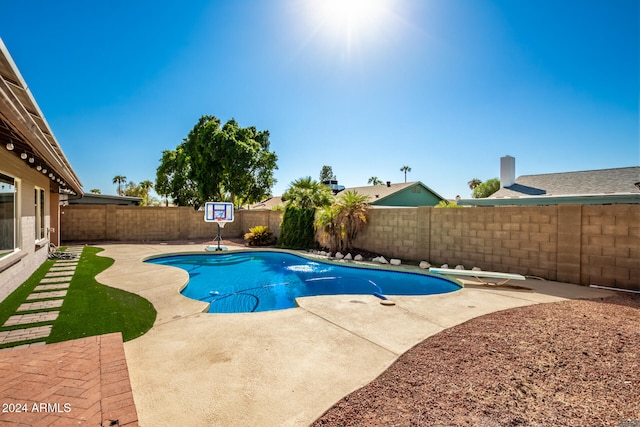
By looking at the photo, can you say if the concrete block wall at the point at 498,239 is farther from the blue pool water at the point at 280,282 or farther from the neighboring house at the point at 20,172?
the neighboring house at the point at 20,172

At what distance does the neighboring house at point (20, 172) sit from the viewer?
303cm

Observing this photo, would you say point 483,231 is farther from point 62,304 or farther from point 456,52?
point 62,304

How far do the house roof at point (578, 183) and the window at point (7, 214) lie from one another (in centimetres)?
1789

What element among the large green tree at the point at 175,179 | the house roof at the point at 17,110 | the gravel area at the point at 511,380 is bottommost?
the gravel area at the point at 511,380

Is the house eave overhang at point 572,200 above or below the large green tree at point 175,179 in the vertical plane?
below

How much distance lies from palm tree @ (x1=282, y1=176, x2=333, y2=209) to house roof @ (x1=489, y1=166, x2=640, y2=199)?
883cm

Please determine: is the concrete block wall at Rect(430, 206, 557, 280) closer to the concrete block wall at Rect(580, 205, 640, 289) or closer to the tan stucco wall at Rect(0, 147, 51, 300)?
the concrete block wall at Rect(580, 205, 640, 289)

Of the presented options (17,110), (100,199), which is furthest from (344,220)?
(100,199)

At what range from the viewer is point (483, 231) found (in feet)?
28.4

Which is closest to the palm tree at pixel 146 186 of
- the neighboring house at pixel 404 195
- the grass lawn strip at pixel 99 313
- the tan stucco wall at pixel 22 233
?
the neighboring house at pixel 404 195

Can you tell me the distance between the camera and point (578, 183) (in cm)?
1631

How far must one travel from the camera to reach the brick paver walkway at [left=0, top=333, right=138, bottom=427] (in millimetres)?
2225

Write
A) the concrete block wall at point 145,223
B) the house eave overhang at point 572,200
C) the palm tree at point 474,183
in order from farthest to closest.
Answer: the palm tree at point 474,183 → the concrete block wall at point 145,223 → the house eave overhang at point 572,200

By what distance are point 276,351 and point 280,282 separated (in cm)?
557
